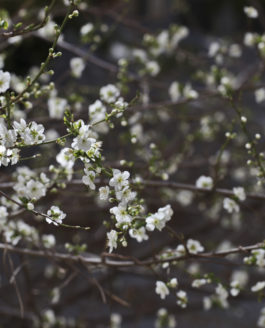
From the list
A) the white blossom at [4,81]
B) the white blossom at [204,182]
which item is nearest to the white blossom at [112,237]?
the white blossom at [4,81]

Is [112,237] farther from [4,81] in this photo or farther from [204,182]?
[204,182]

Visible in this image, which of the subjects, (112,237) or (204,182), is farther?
(204,182)

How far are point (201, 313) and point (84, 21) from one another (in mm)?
3650

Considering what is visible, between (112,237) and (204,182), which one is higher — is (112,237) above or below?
below

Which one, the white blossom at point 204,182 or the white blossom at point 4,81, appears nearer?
the white blossom at point 4,81

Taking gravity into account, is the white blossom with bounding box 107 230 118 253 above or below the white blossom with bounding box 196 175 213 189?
below

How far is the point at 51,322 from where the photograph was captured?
318 centimetres

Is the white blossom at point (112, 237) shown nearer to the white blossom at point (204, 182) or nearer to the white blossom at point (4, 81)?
the white blossom at point (4, 81)

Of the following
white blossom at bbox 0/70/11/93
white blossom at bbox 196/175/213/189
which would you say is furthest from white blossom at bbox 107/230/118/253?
white blossom at bbox 196/175/213/189

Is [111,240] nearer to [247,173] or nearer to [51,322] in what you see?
[51,322]

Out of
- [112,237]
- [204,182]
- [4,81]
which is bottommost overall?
[112,237]

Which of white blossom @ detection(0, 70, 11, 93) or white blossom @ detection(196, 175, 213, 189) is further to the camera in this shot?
white blossom @ detection(196, 175, 213, 189)

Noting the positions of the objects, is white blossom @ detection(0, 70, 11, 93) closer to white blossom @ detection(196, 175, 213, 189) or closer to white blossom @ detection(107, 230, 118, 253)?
white blossom @ detection(107, 230, 118, 253)

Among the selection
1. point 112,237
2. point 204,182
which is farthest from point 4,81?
point 204,182
